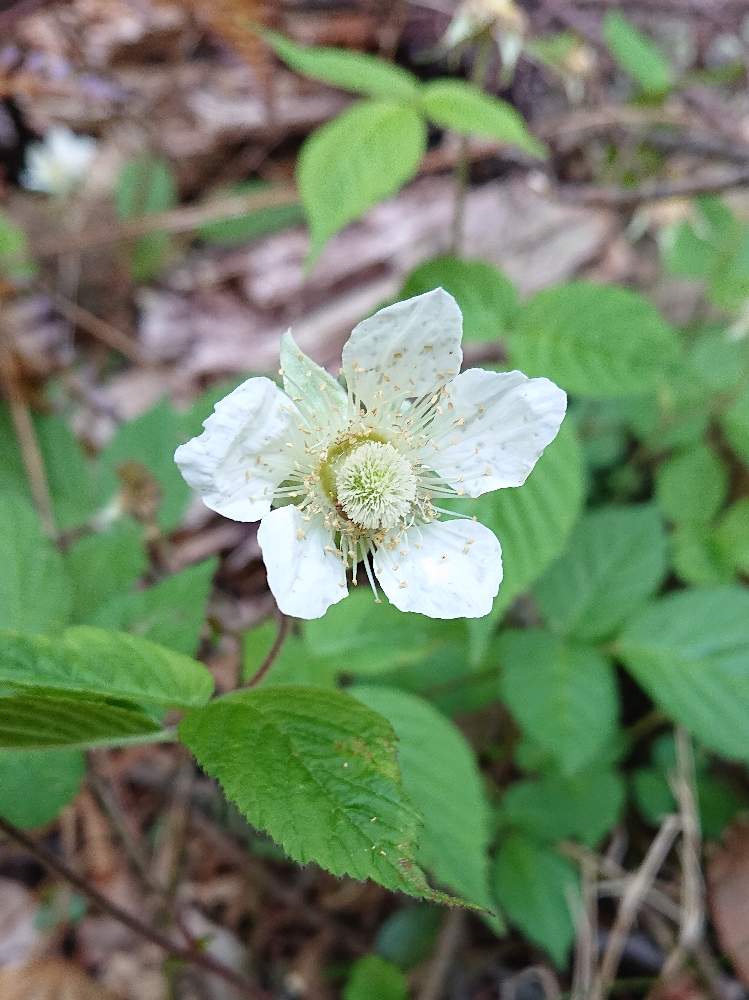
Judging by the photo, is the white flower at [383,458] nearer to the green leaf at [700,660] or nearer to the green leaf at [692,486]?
the green leaf at [700,660]

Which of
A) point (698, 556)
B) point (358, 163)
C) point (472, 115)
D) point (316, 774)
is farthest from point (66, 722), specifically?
point (698, 556)

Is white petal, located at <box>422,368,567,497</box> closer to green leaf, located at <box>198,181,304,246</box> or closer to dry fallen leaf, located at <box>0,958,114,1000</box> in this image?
dry fallen leaf, located at <box>0,958,114,1000</box>

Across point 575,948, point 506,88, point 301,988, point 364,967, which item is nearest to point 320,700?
point 364,967

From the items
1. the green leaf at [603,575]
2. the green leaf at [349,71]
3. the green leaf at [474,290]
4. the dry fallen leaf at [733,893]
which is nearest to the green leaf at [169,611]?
the green leaf at [474,290]

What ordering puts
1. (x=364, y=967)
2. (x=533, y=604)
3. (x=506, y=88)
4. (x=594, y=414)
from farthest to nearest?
(x=506, y=88)
(x=594, y=414)
(x=533, y=604)
(x=364, y=967)

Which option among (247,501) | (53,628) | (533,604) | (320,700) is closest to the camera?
(320,700)

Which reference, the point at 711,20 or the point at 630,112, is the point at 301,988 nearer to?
the point at 630,112

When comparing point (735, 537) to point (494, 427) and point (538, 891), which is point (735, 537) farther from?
point (494, 427)
